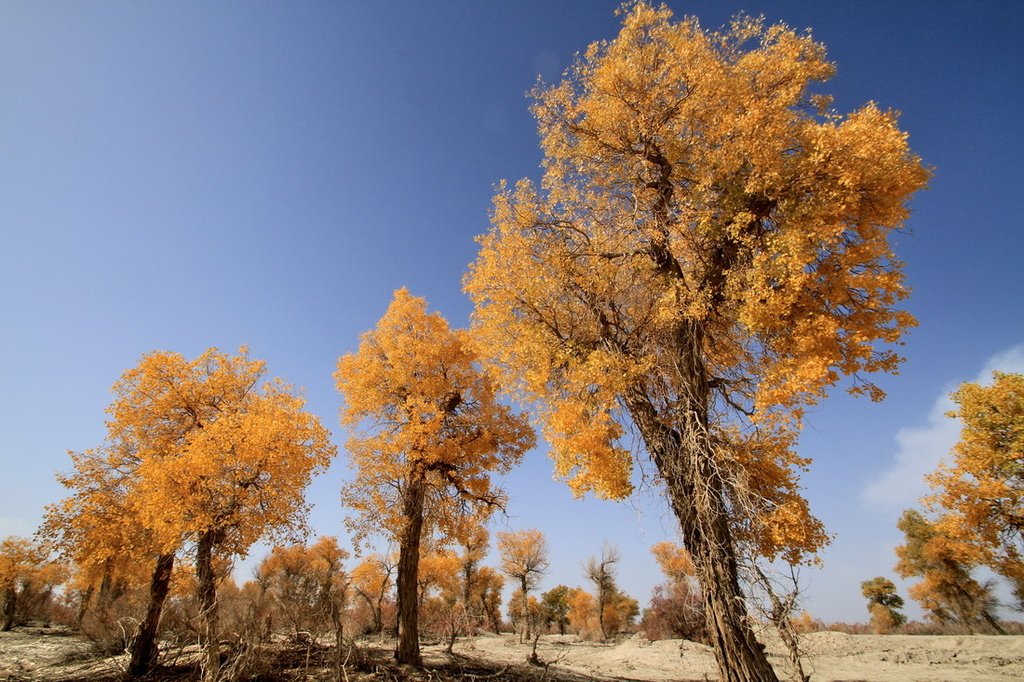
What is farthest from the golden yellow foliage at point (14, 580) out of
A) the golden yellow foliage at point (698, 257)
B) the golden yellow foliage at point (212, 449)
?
the golden yellow foliage at point (698, 257)

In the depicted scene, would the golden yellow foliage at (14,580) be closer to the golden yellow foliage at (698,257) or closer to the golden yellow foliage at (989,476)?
the golden yellow foliage at (698,257)

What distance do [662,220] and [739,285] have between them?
193 centimetres

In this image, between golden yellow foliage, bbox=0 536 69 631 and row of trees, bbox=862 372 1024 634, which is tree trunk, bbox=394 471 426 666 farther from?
golden yellow foliage, bbox=0 536 69 631

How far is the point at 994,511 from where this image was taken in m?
13.0

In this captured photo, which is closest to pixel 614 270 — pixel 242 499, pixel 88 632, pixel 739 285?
pixel 739 285

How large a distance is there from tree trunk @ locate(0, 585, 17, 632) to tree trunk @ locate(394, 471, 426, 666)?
1185 inches

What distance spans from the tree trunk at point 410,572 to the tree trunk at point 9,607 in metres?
30.1

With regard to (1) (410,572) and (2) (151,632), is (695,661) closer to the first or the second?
(1) (410,572)

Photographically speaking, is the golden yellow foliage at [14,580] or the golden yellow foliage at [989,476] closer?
the golden yellow foliage at [989,476]

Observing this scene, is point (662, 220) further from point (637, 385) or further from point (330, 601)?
Result: point (330, 601)

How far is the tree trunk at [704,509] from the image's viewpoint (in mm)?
5082

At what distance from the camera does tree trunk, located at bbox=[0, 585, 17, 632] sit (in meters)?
22.9

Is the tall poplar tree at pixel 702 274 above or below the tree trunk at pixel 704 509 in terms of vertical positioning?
above

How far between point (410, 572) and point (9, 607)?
3076 cm
